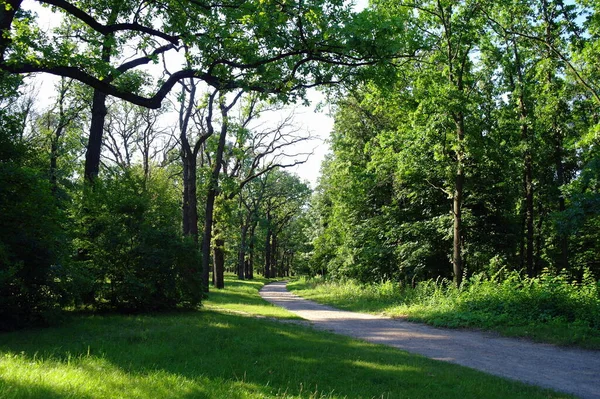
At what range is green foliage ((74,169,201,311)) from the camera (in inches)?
456

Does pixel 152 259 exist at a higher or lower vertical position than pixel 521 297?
higher

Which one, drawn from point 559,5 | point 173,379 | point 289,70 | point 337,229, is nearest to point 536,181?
point 559,5

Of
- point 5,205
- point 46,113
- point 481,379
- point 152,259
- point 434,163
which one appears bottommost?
point 481,379

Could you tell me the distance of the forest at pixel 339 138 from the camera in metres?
9.06

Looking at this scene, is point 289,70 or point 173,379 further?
point 289,70

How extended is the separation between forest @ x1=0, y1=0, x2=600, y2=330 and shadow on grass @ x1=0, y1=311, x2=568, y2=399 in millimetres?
2385

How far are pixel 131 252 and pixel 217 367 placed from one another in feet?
22.7

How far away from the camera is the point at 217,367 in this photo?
19.6ft

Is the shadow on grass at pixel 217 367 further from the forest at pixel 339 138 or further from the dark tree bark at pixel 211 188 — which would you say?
the dark tree bark at pixel 211 188

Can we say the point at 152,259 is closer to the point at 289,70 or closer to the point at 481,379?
the point at 289,70

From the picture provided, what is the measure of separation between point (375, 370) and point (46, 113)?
31.6 m

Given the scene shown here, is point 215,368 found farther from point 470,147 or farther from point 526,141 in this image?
point 526,141

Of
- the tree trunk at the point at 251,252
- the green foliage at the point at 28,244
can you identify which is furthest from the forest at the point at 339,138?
the tree trunk at the point at 251,252

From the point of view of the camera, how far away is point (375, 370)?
20.6 ft
